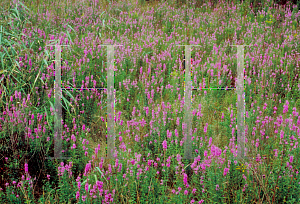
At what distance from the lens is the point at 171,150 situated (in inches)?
108

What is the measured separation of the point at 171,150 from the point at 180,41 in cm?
243

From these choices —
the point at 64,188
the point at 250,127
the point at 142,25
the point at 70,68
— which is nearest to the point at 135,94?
the point at 70,68

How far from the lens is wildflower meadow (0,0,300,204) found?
7.60 feet

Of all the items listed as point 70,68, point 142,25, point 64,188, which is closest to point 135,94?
point 70,68

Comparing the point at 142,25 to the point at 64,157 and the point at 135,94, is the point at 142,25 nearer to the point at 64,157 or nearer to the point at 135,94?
the point at 135,94

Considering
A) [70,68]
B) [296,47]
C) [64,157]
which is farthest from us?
[296,47]

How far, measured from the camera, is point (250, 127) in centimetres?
308

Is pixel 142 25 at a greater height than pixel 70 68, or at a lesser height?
greater

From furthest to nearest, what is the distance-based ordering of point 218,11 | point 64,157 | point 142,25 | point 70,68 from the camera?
point 218,11 → point 142,25 → point 70,68 → point 64,157

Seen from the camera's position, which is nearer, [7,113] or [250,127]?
[7,113]

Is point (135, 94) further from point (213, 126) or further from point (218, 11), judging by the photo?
point (218, 11)

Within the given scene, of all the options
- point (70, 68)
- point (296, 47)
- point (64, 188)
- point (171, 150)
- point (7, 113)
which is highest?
point (296, 47)

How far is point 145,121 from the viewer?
9.64ft

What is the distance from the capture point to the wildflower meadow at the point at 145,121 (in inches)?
91.2
